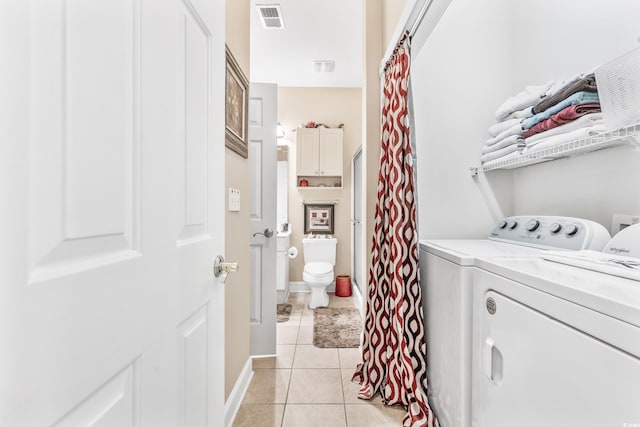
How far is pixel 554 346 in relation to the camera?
0.69m

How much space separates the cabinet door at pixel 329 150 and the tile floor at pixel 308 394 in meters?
2.23

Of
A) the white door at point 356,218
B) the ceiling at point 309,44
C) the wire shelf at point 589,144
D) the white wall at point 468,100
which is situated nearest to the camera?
the wire shelf at point 589,144

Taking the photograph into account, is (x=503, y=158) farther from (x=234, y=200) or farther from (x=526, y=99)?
(x=234, y=200)

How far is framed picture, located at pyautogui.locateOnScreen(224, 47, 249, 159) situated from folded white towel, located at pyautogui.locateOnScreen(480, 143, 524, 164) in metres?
1.35

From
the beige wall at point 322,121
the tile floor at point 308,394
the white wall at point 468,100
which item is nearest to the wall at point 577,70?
the white wall at point 468,100

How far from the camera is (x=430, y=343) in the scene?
1.46 metres

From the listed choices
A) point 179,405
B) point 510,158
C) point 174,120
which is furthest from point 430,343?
point 174,120

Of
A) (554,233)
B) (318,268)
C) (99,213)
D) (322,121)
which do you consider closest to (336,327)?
(318,268)

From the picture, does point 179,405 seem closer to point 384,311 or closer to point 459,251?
point 459,251

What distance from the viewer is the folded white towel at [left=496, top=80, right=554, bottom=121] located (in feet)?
4.11

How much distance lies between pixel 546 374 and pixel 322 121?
12.5ft

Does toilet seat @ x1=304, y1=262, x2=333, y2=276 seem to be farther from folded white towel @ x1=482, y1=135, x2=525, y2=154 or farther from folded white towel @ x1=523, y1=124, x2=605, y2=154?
folded white towel @ x1=523, y1=124, x2=605, y2=154

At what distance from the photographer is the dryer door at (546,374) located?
55cm

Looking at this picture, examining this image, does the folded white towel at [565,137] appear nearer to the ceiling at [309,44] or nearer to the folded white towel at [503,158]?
the folded white towel at [503,158]
